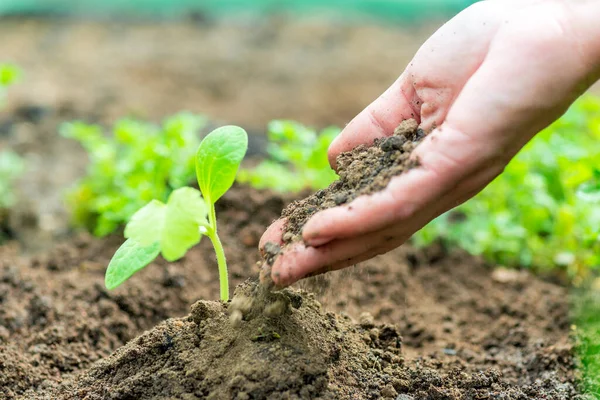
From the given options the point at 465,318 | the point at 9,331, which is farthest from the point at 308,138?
the point at 9,331

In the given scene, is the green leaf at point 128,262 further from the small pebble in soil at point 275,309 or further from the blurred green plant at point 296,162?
the blurred green plant at point 296,162

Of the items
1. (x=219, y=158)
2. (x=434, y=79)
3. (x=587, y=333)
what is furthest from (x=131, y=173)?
(x=587, y=333)

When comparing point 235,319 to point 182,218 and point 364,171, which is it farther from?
point 364,171

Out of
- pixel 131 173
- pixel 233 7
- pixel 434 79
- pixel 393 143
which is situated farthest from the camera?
pixel 233 7

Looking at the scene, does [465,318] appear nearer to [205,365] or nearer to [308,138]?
[308,138]

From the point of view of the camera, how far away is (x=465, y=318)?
3.53 m

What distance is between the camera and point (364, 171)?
2.22 meters

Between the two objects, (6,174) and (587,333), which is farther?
(6,174)

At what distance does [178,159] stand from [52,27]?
260 inches

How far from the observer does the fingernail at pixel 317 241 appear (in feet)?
6.56

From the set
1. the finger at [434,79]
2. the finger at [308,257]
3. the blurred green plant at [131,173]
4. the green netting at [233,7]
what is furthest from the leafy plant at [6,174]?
the green netting at [233,7]

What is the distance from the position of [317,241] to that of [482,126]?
2.02 feet

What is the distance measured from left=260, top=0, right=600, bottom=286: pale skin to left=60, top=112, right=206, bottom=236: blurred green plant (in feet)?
6.08

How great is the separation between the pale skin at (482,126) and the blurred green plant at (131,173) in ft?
6.08
